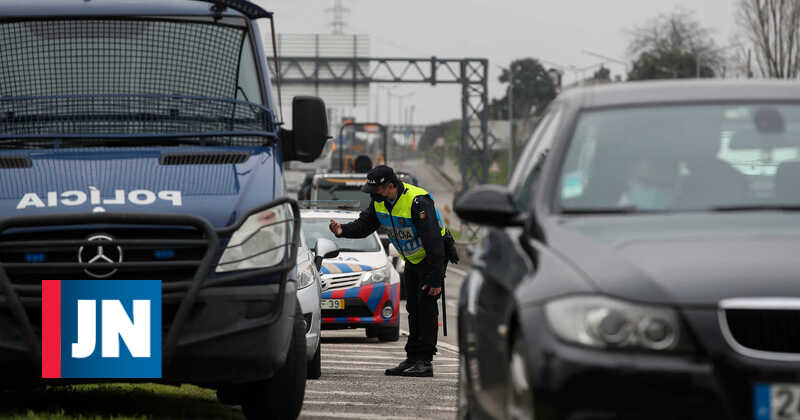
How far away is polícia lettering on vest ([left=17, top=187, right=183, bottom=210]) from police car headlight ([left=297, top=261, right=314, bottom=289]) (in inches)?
216

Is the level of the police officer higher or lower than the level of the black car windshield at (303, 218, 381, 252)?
higher

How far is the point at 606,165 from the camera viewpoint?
5551 millimetres

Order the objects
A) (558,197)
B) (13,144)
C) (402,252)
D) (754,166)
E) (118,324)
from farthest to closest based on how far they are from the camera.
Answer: (402,252), (13,144), (118,324), (754,166), (558,197)

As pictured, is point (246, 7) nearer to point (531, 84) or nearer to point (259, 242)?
point (259, 242)

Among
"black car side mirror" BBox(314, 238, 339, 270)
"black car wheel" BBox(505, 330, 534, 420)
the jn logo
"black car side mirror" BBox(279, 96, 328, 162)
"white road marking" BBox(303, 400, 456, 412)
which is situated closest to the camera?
"black car wheel" BBox(505, 330, 534, 420)

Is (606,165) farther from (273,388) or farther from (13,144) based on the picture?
(13,144)

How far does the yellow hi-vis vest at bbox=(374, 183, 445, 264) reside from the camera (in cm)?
1258

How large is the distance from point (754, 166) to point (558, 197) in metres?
0.86

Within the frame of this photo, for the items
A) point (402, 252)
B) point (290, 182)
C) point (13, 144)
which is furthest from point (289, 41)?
point (13, 144)

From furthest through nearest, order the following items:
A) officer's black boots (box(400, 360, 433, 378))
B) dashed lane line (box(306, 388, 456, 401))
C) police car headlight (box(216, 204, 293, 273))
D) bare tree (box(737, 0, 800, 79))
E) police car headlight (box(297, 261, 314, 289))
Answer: bare tree (box(737, 0, 800, 79)), officer's black boots (box(400, 360, 433, 378)), police car headlight (box(297, 261, 314, 289)), dashed lane line (box(306, 388, 456, 401)), police car headlight (box(216, 204, 293, 273))

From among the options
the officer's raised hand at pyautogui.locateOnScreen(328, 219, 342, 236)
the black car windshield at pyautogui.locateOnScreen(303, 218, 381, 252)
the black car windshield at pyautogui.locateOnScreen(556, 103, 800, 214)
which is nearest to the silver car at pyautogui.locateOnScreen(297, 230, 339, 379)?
the officer's raised hand at pyautogui.locateOnScreen(328, 219, 342, 236)

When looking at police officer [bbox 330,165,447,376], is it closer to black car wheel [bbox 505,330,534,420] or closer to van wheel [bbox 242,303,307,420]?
van wheel [bbox 242,303,307,420]

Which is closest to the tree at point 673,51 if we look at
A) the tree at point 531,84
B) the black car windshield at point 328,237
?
the tree at point 531,84

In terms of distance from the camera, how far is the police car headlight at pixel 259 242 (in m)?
6.73
